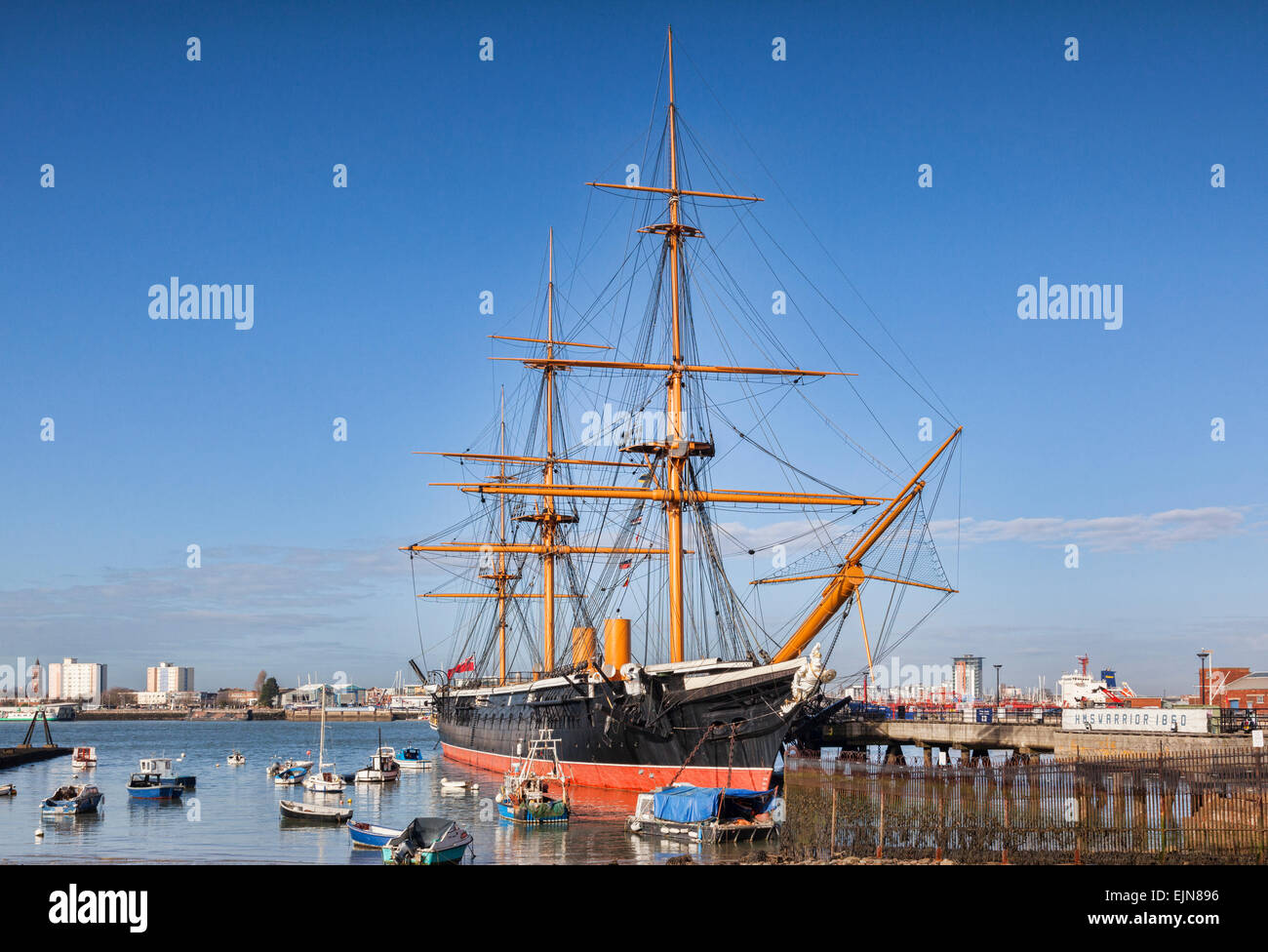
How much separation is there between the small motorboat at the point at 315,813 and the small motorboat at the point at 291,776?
22352 mm

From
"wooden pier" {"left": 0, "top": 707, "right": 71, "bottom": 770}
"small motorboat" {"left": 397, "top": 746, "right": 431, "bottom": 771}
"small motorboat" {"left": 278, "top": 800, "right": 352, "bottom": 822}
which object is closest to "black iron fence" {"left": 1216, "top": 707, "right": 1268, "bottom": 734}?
"small motorboat" {"left": 278, "top": 800, "right": 352, "bottom": 822}

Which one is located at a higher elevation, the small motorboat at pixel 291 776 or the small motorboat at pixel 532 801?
the small motorboat at pixel 532 801

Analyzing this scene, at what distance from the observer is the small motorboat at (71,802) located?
5291 cm

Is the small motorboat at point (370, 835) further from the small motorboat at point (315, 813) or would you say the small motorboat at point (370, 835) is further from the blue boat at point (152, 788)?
the blue boat at point (152, 788)

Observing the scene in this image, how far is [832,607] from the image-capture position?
46.8m

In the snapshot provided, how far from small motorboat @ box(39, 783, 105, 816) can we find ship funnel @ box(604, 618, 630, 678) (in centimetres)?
2687

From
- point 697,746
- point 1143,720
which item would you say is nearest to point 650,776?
point 697,746

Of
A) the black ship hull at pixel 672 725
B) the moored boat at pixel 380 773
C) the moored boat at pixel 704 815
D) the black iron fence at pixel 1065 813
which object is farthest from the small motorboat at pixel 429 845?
the moored boat at pixel 380 773

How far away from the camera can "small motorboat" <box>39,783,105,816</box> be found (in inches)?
2083

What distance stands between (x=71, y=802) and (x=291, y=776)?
72.0ft

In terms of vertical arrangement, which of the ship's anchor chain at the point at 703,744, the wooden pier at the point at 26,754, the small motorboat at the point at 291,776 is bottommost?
the wooden pier at the point at 26,754

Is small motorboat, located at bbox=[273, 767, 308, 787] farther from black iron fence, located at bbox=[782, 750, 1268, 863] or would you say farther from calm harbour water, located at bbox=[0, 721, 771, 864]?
black iron fence, located at bbox=[782, 750, 1268, 863]
